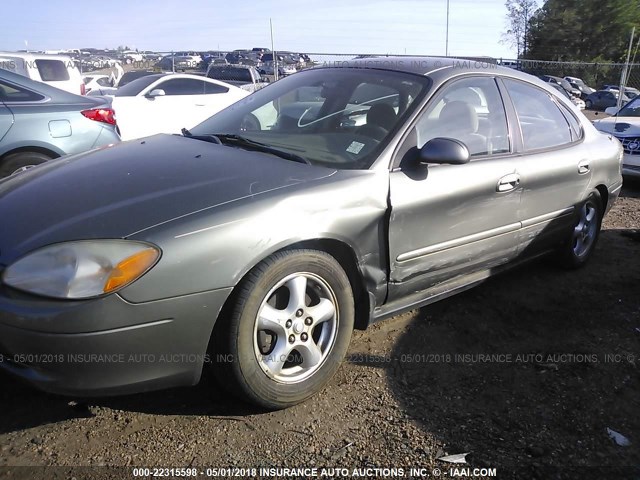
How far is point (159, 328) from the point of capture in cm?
200

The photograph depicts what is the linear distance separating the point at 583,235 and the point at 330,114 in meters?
2.41

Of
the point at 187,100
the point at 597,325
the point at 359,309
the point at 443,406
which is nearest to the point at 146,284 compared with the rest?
the point at 359,309

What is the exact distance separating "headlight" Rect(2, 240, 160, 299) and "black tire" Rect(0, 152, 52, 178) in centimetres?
336

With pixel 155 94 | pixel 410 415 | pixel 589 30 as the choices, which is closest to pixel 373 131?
pixel 410 415

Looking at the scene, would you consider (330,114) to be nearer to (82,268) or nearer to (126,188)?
(126,188)

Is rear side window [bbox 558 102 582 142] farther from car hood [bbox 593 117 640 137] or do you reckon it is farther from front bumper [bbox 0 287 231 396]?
car hood [bbox 593 117 640 137]

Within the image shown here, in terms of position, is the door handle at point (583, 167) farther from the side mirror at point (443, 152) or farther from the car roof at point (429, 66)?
the side mirror at point (443, 152)

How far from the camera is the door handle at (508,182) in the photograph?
3.17 metres

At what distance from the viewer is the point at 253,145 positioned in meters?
2.94

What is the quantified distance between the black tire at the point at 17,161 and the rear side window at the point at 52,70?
8.07m

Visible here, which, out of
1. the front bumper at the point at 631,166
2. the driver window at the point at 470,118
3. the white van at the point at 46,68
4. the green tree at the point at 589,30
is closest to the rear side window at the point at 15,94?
the driver window at the point at 470,118

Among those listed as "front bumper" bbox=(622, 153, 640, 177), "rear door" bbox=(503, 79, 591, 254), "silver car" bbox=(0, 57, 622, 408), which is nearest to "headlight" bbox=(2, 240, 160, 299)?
"silver car" bbox=(0, 57, 622, 408)

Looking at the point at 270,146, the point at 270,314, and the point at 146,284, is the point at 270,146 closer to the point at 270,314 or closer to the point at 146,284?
the point at 270,314

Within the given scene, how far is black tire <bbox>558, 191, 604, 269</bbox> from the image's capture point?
4.07m
